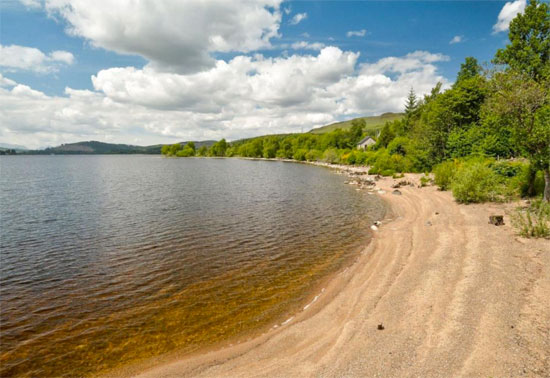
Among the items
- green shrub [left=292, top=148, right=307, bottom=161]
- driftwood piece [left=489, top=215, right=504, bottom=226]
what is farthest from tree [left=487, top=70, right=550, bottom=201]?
green shrub [left=292, top=148, right=307, bottom=161]

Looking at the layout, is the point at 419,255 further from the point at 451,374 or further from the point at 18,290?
the point at 18,290

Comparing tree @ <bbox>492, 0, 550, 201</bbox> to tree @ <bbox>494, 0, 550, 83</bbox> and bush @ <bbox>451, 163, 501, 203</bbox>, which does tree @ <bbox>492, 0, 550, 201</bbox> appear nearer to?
bush @ <bbox>451, 163, 501, 203</bbox>

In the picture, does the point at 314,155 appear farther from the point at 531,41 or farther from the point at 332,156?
the point at 531,41

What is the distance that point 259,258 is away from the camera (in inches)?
735

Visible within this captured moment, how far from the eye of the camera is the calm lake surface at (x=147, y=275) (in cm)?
1071

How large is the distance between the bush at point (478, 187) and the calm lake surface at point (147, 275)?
31.8 ft

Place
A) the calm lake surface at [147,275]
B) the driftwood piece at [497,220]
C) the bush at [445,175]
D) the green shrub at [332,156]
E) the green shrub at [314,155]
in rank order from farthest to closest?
the green shrub at [314,155]
the green shrub at [332,156]
the bush at [445,175]
the driftwood piece at [497,220]
the calm lake surface at [147,275]

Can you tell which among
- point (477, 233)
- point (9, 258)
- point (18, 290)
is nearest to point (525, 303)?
point (477, 233)

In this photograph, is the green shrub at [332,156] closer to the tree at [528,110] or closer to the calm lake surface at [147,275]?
the calm lake surface at [147,275]

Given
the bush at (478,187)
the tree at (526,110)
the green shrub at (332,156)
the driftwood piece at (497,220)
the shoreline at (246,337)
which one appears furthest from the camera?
the green shrub at (332,156)

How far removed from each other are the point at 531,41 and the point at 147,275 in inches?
2516

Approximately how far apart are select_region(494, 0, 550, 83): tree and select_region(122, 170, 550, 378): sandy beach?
44.3 meters

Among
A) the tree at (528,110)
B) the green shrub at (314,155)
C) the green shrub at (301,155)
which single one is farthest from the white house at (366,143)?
the tree at (528,110)

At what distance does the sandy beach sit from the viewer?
807 cm
